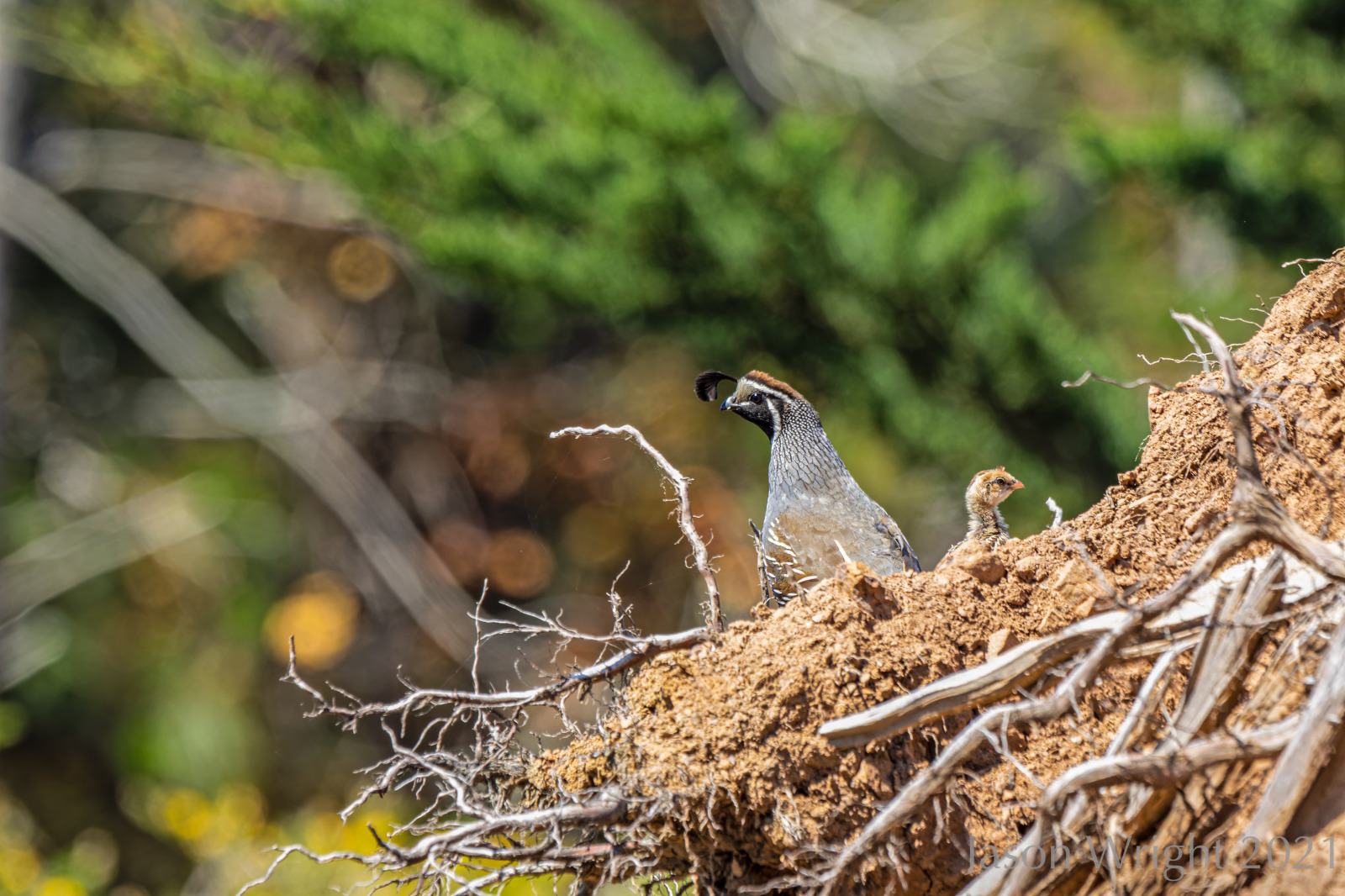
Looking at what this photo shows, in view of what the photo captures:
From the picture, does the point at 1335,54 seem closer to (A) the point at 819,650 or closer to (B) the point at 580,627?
(A) the point at 819,650

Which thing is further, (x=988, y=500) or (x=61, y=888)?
(x=61, y=888)

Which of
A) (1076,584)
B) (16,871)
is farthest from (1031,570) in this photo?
(16,871)

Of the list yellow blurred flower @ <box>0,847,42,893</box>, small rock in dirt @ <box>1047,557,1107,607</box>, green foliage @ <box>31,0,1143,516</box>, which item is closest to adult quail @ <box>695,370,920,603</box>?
small rock in dirt @ <box>1047,557,1107,607</box>

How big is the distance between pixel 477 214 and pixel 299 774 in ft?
16.9

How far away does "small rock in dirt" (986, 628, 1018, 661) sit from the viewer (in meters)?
2.11

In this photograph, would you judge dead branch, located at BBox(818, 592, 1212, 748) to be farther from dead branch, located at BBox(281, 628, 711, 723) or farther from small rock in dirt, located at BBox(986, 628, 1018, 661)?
dead branch, located at BBox(281, 628, 711, 723)

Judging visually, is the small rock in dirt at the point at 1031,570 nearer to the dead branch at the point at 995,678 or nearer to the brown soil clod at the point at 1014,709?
the brown soil clod at the point at 1014,709

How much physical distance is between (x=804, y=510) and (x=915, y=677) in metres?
1.10

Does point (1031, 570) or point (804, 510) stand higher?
point (1031, 570)

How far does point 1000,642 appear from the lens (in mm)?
2109

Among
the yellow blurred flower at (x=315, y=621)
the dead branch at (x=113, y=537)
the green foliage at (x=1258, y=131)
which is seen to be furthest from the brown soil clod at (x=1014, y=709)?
the yellow blurred flower at (x=315, y=621)

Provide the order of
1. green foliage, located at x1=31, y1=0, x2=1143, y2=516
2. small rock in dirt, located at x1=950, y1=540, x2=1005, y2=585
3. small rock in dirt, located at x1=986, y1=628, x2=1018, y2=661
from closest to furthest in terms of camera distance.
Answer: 1. small rock in dirt, located at x1=986, y1=628, x2=1018, y2=661
2. small rock in dirt, located at x1=950, y1=540, x2=1005, y2=585
3. green foliage, located at x1=31, y1=0, x2=1143, y2=516

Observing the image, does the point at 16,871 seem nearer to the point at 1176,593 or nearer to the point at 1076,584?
the point at 1076,584

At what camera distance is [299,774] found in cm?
945
